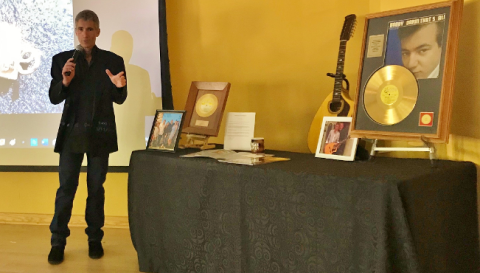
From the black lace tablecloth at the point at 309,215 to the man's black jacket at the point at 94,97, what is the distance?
0.37 m

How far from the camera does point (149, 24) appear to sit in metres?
2.62

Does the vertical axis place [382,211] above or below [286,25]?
below

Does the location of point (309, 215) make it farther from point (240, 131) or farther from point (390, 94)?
point (240, 131)

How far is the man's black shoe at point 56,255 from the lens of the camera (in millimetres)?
2258

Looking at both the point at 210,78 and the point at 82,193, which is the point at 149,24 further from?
the point at 82,193

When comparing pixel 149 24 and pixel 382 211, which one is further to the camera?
pixel 149 24

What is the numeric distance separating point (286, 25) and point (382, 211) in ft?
4.94

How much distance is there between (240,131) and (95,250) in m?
1.12

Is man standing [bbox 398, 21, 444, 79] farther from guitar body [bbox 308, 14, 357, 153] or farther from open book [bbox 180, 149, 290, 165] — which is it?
open book [bbox 180, 149, 290, 165]

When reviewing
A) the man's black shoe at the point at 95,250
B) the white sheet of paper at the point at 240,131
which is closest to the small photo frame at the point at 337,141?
the white sheet of paper at the point at 240,131

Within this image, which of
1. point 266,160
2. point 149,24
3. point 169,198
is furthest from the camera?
point 149,24

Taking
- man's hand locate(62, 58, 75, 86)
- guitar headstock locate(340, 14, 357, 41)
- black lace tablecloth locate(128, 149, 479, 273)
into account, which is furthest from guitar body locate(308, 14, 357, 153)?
man's hand locate(62, 58, 75, 86)

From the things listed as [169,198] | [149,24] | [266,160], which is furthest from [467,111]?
[149,24]

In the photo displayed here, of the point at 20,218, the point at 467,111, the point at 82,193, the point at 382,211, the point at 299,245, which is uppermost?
the point at 467,111
